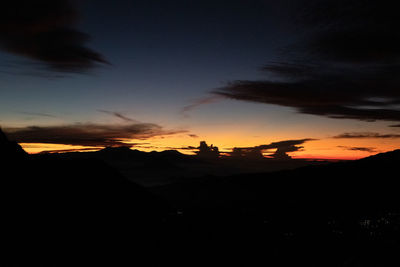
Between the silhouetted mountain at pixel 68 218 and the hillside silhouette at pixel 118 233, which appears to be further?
the hillside silhouette at pixel 118 233

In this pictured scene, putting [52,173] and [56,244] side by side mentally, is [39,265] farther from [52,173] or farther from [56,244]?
[52,173]

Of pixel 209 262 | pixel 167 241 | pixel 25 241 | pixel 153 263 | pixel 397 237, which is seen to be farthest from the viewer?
pixel 397 237

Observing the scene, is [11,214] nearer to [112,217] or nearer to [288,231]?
[112,217]

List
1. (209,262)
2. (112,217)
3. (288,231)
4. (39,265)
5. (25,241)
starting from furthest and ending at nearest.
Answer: (288,231) < (112,217) < (209,262) < (25,241) < (39,265)

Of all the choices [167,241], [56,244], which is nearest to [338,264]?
[167,241]

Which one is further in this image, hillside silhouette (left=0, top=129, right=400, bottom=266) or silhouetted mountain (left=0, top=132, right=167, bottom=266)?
hillside silhouette (left=0, top=129, right=400, bottom=266)

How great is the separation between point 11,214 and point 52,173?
143 ft

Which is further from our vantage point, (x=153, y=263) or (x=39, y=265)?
(x=153, y=263)

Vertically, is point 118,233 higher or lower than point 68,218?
lower

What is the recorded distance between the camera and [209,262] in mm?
101250

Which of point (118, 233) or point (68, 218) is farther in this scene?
point (118, 233)

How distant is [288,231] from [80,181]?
117m

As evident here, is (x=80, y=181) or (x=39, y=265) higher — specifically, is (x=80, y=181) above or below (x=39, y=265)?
above

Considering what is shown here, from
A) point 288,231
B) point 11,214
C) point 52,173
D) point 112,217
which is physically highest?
point 52,173
